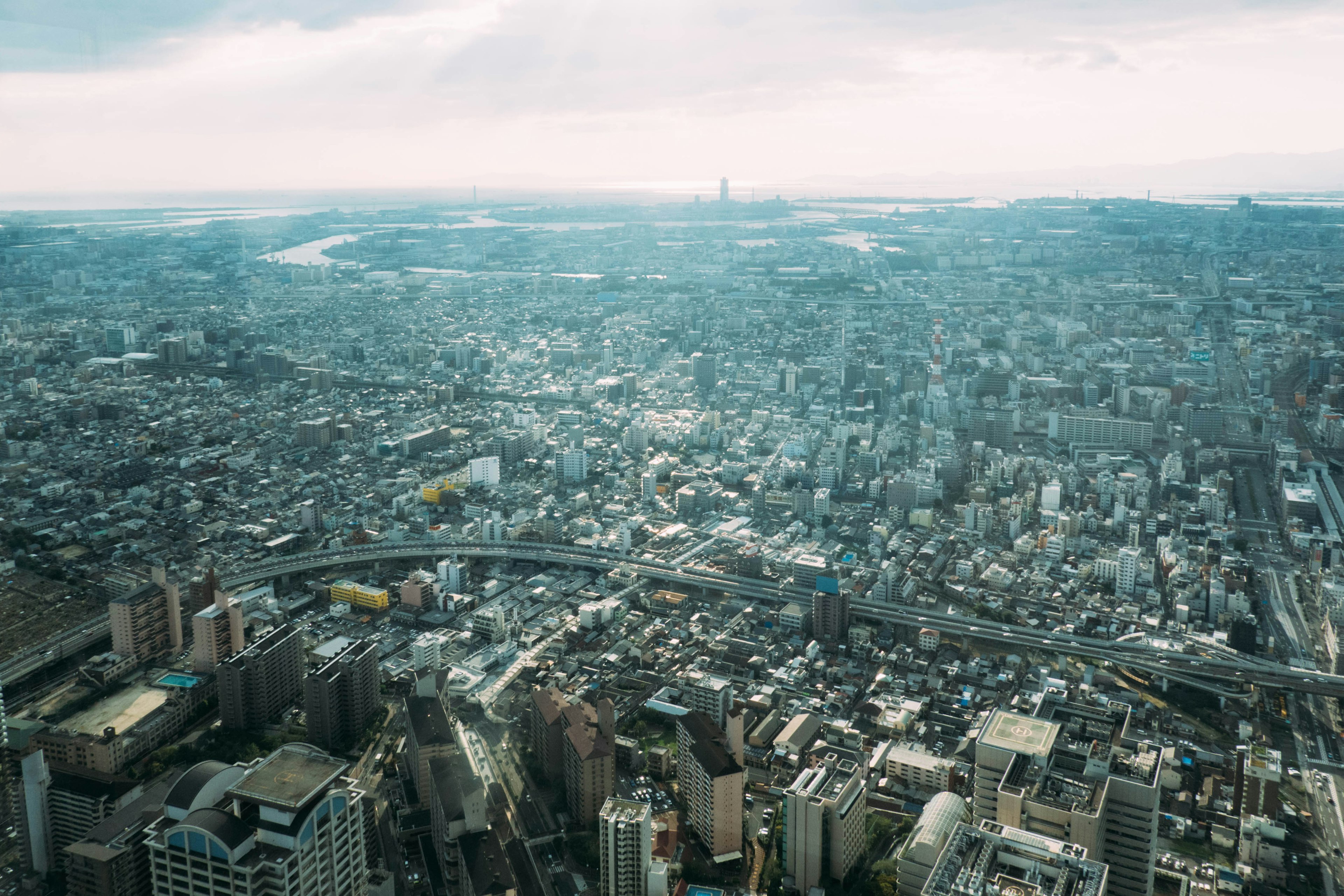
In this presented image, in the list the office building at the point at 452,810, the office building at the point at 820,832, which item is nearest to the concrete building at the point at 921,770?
the office building at the point at 820,832

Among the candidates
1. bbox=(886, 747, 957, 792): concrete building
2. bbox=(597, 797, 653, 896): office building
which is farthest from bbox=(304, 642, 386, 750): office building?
bbox=(886, 747, 957, 792): concrete building

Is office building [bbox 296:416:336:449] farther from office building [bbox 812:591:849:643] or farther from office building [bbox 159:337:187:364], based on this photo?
office building [bbox 812:591:849:643]

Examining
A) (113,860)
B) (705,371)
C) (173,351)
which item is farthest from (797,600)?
(173,351)

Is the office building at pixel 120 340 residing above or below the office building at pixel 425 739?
above

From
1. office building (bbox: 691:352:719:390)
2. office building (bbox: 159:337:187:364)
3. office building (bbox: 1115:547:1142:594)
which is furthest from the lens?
office building (bbox: 691:352:719:390)

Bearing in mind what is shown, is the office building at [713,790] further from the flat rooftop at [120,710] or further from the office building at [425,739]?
the flat rooftop at [120,710]

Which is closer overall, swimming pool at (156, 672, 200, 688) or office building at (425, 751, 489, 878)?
office building at (425, 751, 489, 878)

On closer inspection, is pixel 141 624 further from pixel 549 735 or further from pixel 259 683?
pixel 549 735
